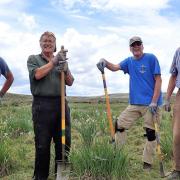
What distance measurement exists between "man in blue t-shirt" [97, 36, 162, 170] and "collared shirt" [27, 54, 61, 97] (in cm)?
125

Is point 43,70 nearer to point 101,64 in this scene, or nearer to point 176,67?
point 101,64

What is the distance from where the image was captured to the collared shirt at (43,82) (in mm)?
6199

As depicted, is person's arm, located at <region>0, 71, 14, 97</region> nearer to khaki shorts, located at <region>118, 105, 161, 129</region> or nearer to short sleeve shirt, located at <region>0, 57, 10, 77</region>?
short sleeve shirt, located at <region>0, 57, 10, 77</region>

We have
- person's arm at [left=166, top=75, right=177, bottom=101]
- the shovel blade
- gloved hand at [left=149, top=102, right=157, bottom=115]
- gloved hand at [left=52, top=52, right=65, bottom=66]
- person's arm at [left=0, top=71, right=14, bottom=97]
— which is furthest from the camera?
gloved hand at [left=149, top=102, right=157, bottom=115]

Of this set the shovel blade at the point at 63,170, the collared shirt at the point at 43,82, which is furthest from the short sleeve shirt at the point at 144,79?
the shovel blade at the point at 63,170

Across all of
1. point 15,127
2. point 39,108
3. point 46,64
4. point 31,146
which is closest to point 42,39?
point 46,64

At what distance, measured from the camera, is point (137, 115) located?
754 cm

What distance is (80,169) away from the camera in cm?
609

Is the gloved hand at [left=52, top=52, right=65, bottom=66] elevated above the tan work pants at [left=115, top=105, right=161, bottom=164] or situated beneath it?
elevated above

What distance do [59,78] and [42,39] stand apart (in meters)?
0.56

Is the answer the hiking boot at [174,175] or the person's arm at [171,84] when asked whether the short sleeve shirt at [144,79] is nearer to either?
the person's arm at [171,84]

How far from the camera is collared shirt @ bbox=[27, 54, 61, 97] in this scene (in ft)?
20.3

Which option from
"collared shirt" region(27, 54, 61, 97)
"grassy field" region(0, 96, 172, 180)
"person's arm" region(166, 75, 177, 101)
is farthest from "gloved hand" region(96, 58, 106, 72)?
"collared shirt" region(27, 54, 61, 97)

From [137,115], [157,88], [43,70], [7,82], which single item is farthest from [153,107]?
[7,82]
